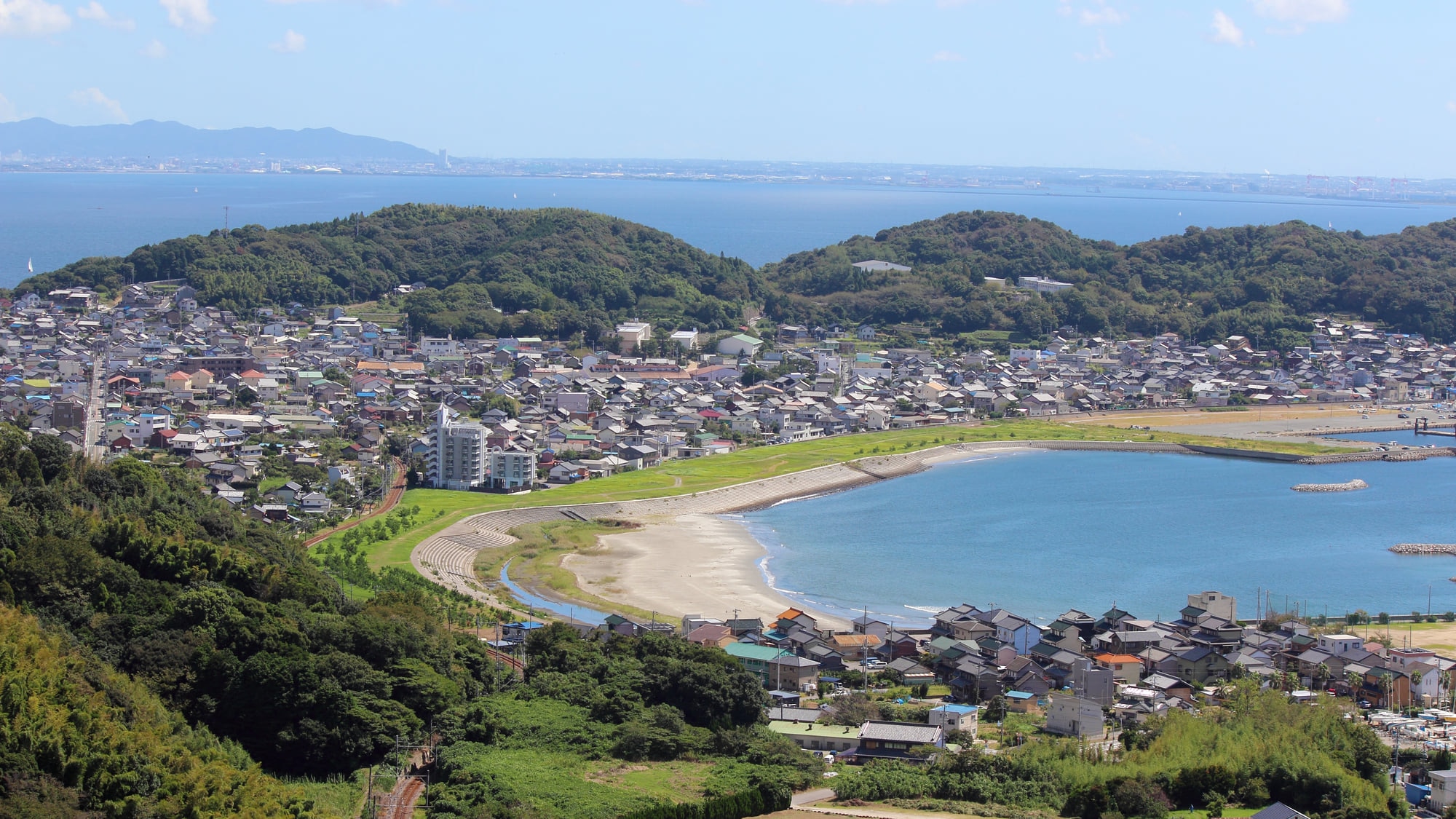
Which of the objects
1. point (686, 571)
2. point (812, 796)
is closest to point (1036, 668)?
point (812, 796)

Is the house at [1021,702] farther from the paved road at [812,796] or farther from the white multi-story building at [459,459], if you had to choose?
the white multi-story building at [459,459]

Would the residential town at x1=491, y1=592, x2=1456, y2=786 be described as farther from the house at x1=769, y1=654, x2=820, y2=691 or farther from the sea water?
the sea water

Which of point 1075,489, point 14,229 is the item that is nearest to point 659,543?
point 1075,489

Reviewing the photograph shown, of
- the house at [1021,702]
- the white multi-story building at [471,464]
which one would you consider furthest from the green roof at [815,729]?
the white multi-story building at [471,464]

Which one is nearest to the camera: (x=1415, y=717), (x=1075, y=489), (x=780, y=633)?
(x=1415, y=717)

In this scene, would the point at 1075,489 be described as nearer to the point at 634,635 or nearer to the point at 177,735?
the point at 634,635

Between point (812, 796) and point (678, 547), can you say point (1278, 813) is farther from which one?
point (678, 547)

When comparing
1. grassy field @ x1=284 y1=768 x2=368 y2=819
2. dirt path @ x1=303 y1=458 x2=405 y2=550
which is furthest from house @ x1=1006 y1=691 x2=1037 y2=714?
dirt path @ x1=303 y1=458 x2=405 y2=550
